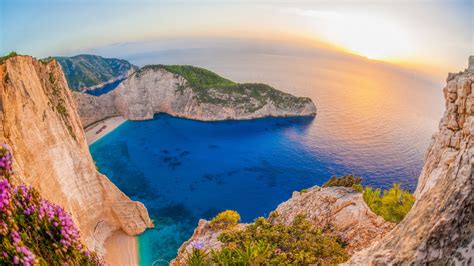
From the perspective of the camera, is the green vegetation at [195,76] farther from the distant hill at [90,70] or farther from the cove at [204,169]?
the distant hill at [90,70]

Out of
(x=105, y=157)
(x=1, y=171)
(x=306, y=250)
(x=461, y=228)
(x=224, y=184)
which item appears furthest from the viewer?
(x=105, y=157)

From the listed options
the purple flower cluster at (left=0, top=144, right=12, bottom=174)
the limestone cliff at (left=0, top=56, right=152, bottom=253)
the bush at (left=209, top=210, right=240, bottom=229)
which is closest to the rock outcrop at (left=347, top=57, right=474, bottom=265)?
the purple flower cluster at (left=0, top=144, right=12, bottom=174)

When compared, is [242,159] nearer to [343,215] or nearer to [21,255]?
[343,215]

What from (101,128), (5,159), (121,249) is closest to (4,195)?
(5,159)

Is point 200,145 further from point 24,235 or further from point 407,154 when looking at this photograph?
point 24,235

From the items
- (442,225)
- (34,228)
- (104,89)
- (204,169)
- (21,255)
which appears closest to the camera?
(21,255)

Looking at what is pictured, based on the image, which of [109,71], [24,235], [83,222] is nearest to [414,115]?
[83,222]
